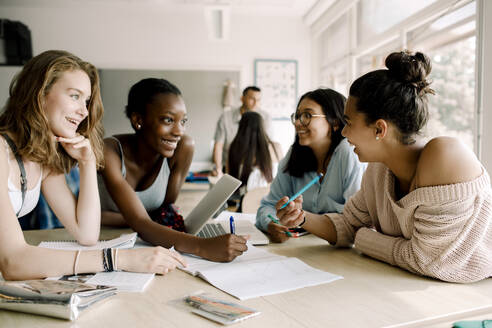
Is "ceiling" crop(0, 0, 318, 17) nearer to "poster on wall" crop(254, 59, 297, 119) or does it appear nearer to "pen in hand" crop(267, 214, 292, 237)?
"poster on wall" crop(254, 59, 297, 119)

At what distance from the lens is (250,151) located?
317cm

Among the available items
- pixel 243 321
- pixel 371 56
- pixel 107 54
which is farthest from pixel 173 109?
pixel 107 54

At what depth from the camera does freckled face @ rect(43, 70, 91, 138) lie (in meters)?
1.28

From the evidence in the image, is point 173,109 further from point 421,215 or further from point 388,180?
point 421,215

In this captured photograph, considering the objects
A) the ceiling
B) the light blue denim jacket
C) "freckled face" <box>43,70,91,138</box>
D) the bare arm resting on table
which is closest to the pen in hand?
the light blue denim jacket

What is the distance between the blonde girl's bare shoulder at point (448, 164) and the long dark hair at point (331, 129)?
0.78 m

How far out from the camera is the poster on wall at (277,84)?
18.3 ft

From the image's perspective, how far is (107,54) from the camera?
5262mm

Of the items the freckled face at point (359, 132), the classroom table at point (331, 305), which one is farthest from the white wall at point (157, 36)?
the classroom table at point (331, 305)

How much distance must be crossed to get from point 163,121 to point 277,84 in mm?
4190

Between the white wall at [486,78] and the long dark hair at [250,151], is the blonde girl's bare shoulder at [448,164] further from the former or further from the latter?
the long dark hair at [250,151]

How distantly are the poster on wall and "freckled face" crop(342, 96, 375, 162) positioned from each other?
4408 mm

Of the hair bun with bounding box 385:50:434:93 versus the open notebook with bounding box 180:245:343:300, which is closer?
the open notebook with bounding box 180:245:343:300

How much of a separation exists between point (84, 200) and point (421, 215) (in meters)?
1.15
